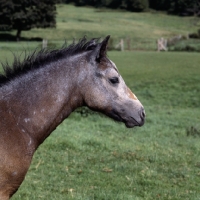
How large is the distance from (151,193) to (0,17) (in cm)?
4945

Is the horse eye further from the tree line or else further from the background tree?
the tree line

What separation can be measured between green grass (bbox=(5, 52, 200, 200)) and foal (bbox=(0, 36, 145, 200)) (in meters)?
2.70

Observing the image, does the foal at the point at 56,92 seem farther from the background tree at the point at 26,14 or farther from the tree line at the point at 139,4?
the tree line at the point at 139,4

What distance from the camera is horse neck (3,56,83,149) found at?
147 inches

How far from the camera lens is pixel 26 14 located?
52406 mm

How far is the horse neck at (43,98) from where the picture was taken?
3725 mm

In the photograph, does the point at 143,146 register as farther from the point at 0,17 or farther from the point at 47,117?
the point at 0,17

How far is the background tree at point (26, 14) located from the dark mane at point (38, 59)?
162 ft

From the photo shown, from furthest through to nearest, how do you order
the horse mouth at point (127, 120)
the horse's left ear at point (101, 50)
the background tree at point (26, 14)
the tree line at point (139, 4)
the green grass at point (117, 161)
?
1. the tree line at point (139, 4)
2. the background tree at point (26, 14)
3. the green grass at point (117, 161)
4. the horse mouth at point (127, 120)
5. the horse's left ear at point (101, 50)

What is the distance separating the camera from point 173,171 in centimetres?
775

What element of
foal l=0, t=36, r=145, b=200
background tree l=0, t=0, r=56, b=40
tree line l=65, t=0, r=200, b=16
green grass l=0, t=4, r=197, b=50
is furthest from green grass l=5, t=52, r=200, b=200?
tree line l=65, t=0, r=200, b=16

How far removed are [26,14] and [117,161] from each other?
4666 cm

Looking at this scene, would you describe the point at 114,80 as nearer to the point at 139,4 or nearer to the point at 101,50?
the point at 101,50

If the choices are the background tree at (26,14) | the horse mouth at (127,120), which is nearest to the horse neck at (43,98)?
the horse mouth at (127,120)
